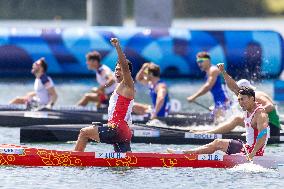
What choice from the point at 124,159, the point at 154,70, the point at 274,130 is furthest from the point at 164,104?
the point at 124,159

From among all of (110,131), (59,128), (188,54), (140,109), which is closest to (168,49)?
(188,54)

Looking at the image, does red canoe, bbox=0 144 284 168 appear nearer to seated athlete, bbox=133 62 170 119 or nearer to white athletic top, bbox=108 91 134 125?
white athletic top, bbox=108 91 134 125

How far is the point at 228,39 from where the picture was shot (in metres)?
41.0

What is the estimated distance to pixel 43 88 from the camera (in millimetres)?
29406

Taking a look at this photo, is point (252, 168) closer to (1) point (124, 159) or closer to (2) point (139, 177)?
(2) point (139, 177)

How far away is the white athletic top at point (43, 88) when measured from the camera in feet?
96.1

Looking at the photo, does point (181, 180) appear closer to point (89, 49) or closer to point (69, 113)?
point (69, 113)

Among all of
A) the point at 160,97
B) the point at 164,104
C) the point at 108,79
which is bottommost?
the point at 164,104

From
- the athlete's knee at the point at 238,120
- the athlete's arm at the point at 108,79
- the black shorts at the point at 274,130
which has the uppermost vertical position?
the athlete's arm at the point at 108,79

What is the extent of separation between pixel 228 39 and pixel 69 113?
1392 centimetres

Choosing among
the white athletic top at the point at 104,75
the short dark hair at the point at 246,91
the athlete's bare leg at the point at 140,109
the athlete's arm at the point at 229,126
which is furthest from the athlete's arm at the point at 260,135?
the white athletic top at the point at 104,75

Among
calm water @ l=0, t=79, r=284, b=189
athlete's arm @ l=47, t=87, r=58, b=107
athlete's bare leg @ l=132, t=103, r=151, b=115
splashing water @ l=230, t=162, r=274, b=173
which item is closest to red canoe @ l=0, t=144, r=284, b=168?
calm water @ l=0, t=79, r=284, b=189

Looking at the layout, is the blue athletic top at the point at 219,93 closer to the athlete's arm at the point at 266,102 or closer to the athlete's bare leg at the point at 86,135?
the athlete's arm at the point at 266,102

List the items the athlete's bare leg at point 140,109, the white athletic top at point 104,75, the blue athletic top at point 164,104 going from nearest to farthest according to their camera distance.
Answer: the blue athletic top at point 164,104 < the athlete's bare leg at point 140,109 < the white athletic top at point 104,75
